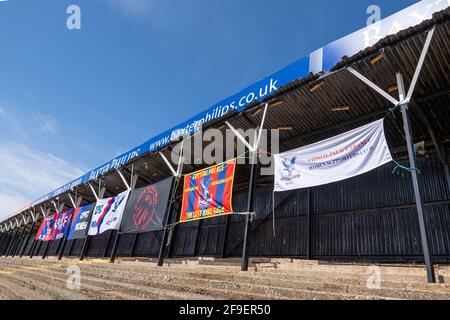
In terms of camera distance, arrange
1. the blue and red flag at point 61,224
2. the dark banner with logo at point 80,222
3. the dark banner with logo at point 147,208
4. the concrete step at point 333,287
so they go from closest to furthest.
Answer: the concrete step at point 333,287 → the dark banner with logo at point 147,208 → the dark banner with logo at point 80,222 → the blue and red flag at point 61,224

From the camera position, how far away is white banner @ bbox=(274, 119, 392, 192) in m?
5.31

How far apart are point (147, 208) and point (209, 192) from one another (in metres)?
3.11

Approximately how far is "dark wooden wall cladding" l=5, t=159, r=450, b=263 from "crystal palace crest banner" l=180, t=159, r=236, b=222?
3.53 metres

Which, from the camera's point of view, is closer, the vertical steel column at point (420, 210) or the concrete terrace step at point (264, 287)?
the concrete terrace step at point (264, 287)

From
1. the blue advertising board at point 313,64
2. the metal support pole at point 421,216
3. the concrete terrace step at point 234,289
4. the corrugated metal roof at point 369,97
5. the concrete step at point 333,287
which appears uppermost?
the blue advertising board at point 313,64

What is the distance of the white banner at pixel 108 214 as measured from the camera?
11242 millimetres

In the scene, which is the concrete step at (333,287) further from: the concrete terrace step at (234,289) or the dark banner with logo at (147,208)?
the dark banner with logo at (147,208)

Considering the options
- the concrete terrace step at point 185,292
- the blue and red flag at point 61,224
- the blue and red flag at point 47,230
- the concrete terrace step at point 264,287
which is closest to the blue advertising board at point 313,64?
the concrete terrace step at point 264,287

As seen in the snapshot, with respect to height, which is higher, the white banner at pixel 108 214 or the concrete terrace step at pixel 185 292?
the white banner at pixel 108 214

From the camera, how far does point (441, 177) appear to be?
756 centimetres

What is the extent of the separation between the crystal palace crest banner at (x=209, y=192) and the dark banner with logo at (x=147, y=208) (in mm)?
935

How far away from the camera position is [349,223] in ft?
28.2
